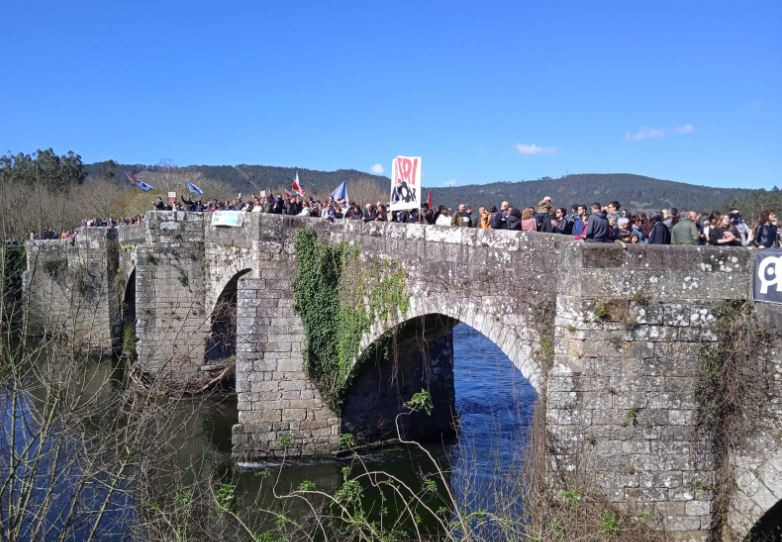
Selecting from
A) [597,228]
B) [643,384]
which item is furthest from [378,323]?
[643,384]

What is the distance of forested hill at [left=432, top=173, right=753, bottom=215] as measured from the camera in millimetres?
76812

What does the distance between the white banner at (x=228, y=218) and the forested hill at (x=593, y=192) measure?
56.3 metres

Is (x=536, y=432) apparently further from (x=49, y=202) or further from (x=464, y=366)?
(x=49, y=202)

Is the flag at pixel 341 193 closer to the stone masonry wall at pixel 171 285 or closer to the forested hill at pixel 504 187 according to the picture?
the stone masonry wall at pixel 171 285

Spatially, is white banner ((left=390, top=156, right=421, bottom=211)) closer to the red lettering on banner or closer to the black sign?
the red lettering on banner

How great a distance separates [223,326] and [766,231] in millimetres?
16214

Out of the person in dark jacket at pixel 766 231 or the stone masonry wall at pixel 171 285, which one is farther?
the stone masonry wall at pixel 171 285

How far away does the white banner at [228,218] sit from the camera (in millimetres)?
19078

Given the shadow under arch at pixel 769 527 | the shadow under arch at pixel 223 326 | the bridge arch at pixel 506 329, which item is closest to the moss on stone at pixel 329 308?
the bridge arch at pixel 506 329

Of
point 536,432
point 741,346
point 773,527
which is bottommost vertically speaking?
point 773,527

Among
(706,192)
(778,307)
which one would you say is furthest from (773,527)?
(706,192)

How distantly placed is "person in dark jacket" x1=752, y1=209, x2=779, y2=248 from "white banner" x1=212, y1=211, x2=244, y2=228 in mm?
13116

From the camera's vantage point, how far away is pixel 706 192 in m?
80.1

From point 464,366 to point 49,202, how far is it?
110ft
